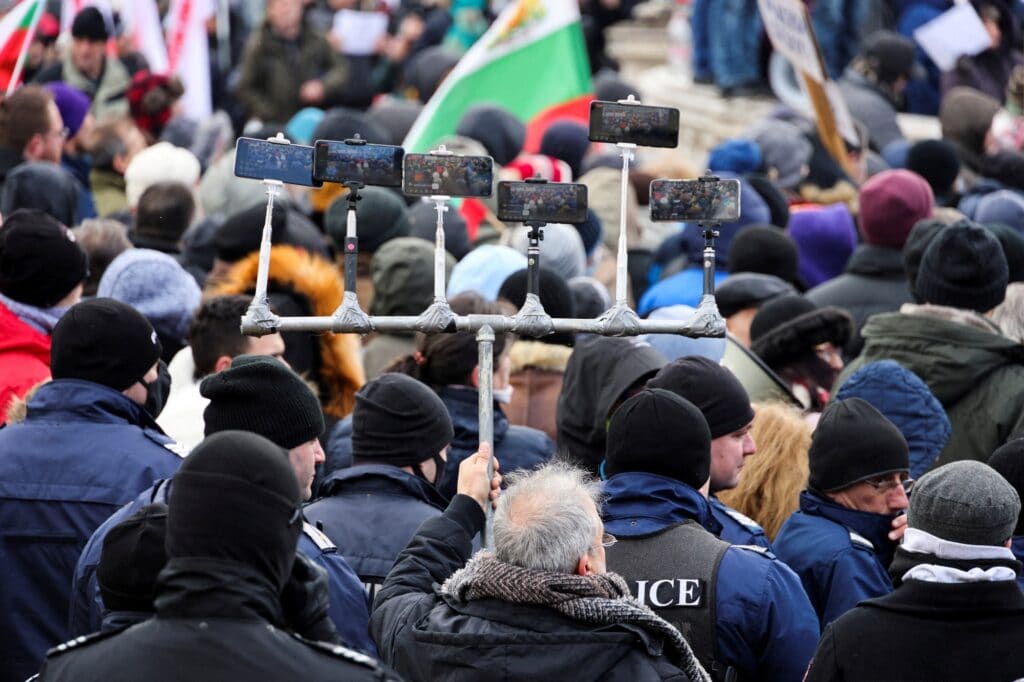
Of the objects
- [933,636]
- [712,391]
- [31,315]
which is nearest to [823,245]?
[712,391]

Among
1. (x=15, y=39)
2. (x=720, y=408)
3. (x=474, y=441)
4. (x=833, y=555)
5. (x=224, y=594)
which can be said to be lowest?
(x=833, y=555)

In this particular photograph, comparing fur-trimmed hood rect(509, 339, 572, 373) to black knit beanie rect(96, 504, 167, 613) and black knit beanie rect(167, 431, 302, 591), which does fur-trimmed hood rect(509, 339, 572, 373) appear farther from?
black knit beanie rect(167, 431, 302, 591)

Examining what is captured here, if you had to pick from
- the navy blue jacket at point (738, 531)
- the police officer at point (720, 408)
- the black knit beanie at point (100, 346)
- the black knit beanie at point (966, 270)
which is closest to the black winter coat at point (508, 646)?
the navy blue jacket at point (738, 531)

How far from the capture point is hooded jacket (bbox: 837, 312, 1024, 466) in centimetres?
584

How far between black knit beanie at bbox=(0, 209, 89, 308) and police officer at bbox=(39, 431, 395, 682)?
2844 mm

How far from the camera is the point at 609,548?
14.1ft

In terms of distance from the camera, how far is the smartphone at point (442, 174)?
4082 millimetres

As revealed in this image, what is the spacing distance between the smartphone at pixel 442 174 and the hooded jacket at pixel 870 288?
3.63 metres

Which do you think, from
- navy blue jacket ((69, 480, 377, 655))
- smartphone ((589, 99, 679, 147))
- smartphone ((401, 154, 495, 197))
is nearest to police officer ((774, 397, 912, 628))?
smartphone ((589, 99, 679, 147))

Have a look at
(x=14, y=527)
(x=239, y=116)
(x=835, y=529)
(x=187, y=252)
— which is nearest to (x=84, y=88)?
(x=239, y=116)

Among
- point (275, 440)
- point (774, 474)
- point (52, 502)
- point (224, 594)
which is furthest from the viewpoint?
point (774, 474)

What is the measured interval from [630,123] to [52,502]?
6.37ft

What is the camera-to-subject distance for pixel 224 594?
9.85 feet

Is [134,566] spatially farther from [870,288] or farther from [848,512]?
[870,288]
